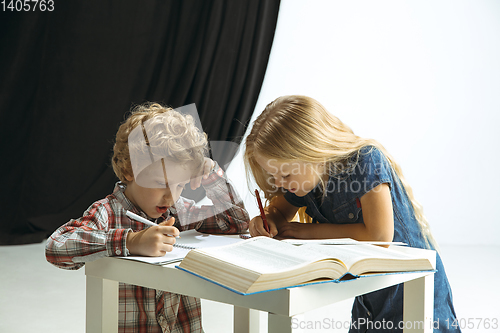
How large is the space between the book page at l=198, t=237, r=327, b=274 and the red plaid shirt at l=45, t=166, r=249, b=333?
19 centimetres

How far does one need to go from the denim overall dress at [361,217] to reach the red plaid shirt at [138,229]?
0.68ft

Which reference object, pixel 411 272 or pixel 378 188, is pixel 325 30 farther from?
pixel 411 272

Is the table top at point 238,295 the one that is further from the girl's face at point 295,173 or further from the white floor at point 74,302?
the white floor at point 74,302

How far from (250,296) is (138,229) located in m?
0.47

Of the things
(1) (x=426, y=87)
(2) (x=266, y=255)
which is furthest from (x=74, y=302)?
(1) (x=426, y=87)

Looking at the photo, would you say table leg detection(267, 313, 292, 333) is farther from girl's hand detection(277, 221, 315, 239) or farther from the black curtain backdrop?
the black curtain backdrop

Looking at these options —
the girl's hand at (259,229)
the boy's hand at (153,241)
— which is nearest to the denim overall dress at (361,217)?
the girl's hand at (259,229)

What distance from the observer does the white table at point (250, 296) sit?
0.49m

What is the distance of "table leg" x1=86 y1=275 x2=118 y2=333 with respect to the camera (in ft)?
2.24

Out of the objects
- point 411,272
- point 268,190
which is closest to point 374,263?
point 411,272

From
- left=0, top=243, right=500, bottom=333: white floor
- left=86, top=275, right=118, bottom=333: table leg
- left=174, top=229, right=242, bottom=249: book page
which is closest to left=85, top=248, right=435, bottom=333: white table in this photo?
left=86, top=275, right=118, bottom=333: table leg

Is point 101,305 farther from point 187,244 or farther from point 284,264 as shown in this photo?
point 284,264

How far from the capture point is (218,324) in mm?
1564

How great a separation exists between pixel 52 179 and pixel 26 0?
1234 mm
